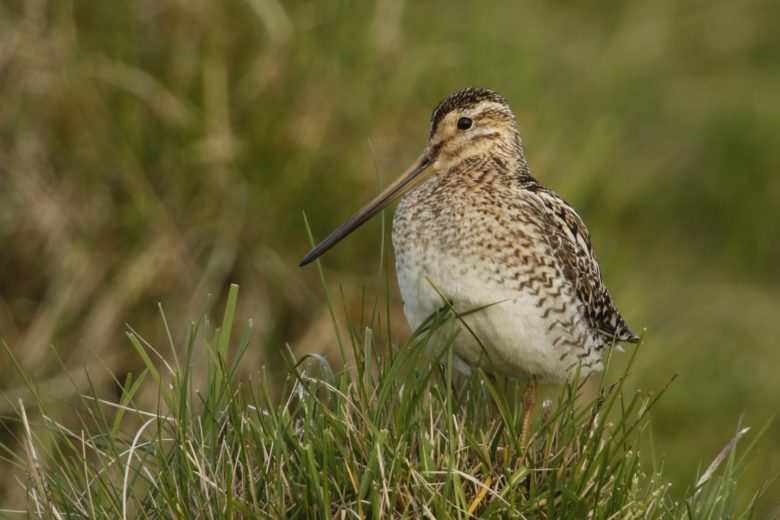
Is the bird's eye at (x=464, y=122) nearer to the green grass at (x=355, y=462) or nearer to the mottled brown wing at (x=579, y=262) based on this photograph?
the mottled brown wing at (x=579, y=262)

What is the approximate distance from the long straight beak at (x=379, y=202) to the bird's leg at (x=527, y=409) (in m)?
0.67

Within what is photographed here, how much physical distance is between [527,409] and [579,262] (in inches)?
21.5

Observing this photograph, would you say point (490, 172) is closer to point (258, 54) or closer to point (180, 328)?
point (180, 328)

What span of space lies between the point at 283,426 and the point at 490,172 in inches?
57.8

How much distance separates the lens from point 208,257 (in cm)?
592

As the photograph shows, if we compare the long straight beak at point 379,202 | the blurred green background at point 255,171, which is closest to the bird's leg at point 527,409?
the long straight beak at point 379,202

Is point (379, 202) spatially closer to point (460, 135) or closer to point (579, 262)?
point (460, 135)

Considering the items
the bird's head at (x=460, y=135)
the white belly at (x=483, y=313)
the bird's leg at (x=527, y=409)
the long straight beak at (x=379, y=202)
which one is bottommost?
the bird's leg at (x=527, y=409)

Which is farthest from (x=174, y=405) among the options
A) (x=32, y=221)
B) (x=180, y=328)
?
(x=32, y=221)

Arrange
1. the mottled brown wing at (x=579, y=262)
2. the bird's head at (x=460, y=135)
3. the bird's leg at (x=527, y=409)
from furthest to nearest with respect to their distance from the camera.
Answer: the bird's head at (x=460, y=135), the mottled brown wing at (x=579, y=262), the bird's leg at (x=527, y=409)

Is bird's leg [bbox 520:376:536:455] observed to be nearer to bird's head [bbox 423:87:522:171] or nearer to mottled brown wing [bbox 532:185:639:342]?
mottled brown wing [bbox 532:185:639:342]

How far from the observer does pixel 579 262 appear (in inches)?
168

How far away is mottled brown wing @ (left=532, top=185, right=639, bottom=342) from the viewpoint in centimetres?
418

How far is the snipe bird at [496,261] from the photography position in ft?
12.8
